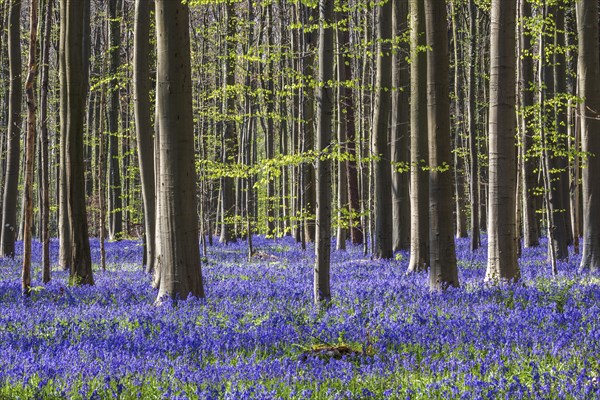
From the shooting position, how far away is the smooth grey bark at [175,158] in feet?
34.3

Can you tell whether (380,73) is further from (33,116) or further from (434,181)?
(33,116)

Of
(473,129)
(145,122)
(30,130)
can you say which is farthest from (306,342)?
(473,129)

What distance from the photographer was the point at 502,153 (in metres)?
12.2

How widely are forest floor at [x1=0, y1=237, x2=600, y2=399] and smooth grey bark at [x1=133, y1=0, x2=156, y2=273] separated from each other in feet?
11.0

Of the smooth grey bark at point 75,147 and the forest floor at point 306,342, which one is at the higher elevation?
the smooth grey bark at point 75,147

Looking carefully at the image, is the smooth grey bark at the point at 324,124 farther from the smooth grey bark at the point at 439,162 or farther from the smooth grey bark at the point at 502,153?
the smooth grey bark at the point at 502,153

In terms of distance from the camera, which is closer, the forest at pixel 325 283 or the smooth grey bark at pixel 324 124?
→ the forest at pixel 325 283

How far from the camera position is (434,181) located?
11.7 meters

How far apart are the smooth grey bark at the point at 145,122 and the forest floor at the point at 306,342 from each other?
335 cm

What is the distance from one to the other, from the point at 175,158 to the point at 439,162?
4395 mm

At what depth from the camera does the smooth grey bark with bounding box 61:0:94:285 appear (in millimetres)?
13797

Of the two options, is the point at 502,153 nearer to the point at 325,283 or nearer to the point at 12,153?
the point at 325,283

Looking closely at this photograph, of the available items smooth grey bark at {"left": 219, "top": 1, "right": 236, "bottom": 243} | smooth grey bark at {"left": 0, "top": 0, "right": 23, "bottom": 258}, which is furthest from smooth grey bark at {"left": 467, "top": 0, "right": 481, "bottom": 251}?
smooth grey bark at {"left": 0, "top": 0, "right": 23, "bottom": 258}

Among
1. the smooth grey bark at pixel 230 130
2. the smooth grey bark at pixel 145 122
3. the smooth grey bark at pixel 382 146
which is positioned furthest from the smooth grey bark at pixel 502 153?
the smooth grey bark at pixel 230 130
